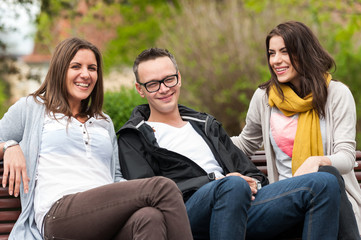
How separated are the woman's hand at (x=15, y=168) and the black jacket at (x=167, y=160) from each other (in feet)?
2.29

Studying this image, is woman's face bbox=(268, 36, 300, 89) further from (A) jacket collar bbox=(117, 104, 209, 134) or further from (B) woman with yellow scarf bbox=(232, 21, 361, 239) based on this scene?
(A) jacket collar bbox=(117, 104, 209, 134)

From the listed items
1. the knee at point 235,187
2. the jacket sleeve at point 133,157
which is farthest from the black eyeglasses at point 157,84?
the knee at point 235,187

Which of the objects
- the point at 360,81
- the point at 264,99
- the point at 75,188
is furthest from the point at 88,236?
the point at 360,81

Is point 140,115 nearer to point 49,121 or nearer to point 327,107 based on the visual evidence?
point 49,121

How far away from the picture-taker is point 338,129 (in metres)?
3.69

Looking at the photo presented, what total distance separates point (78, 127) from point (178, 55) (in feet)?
27.1

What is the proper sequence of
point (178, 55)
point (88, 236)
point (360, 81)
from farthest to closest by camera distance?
point (178, 55)
point (360, 81)
point (88, 236)

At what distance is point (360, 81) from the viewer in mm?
10539

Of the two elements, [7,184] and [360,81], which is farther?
[360,81]

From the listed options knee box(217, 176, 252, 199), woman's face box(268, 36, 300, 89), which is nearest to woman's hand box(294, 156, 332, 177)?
knee box(217, 176, 252, 199)

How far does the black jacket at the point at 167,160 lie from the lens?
353cm

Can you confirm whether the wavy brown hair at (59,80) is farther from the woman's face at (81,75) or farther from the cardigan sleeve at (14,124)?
the cardigan sleeve at (14,124)

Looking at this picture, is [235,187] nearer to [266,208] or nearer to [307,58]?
[266,208]

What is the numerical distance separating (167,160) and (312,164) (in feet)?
3.17
